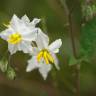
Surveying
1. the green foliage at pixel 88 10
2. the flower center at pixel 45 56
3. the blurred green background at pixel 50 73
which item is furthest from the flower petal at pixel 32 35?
the blurred green background at pixel 50 73

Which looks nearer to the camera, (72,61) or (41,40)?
(41,40)

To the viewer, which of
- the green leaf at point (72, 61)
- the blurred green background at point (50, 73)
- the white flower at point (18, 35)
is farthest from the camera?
the blurred green background at point (50, 73)

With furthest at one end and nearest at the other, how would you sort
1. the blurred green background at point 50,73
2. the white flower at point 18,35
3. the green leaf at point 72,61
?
1. the blurred green background at point 50,73
2. the green leaf at point 72,61
3. the white flower at point 18,35

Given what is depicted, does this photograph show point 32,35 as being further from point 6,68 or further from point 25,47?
point 6,68

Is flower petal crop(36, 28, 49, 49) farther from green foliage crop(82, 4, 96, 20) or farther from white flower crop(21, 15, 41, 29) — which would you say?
green foliage crop(82, 4, 96, 20)

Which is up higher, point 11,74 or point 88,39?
point 88,39

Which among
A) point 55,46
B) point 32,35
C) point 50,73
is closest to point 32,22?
point 32,35

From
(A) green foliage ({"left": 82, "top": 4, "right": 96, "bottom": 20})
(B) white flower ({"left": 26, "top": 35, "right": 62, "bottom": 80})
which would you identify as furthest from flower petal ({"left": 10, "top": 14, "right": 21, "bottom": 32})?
(A) green foliage ({"left": 82, "top": 4, "right": 96, "bottom": 20})

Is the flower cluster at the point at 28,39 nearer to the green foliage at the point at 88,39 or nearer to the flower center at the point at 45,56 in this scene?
the flower center at the point at 45,56
